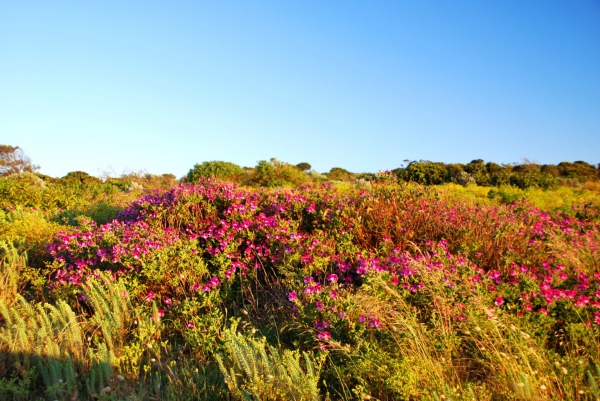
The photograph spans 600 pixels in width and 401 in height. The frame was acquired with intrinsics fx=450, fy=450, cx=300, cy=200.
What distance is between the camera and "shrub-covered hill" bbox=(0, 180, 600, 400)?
2721mm

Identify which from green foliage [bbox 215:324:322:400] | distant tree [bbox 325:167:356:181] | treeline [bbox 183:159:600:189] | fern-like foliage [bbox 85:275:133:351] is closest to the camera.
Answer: green foliage [bbox 215:324:322:400]

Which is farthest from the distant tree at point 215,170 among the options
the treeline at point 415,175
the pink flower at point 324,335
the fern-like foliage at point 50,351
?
the pink flower at point 324,335

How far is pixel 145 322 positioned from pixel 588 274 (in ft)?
12.6

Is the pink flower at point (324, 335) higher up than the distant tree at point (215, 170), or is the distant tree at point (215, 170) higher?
the distant tree at point (215, 170)

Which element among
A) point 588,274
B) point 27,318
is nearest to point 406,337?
point 588,274

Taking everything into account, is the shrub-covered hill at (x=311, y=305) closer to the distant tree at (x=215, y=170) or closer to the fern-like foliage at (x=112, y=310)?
the fern-like foliage at (x=112, y=310)

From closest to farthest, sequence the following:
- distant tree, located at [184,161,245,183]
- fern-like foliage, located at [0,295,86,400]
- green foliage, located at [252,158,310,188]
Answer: fern-like foliage, located at [0,295,86,400] < green foliage, located at [252,158,310,188] < distant tree, located at [184,161,245,183]

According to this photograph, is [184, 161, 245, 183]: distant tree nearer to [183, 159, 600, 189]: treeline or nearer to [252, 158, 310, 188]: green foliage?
[183, 159, 600, 189]: treeline

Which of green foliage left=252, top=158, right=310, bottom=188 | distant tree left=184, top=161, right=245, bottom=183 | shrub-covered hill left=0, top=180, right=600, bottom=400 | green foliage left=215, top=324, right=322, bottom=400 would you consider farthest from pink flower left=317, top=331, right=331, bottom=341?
distant tree left=184, top=161, right=245, bottom=183

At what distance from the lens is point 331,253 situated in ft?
14.5

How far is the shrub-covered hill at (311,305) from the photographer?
272 centimetres

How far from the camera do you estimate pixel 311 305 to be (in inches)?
134

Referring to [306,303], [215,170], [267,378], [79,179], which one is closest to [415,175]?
[215,170]

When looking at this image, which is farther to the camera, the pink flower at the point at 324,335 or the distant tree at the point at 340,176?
the distant tree at the point at 340,176
